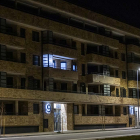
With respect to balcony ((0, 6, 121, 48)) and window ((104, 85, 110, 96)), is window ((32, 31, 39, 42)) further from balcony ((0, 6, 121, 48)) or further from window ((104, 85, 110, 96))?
window ((104, 85, 110, 96))

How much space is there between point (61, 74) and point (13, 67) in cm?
905

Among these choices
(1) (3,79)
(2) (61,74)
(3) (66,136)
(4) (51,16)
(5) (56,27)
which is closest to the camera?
(3) (66,136)

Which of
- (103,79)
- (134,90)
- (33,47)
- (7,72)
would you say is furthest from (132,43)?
(7,72)

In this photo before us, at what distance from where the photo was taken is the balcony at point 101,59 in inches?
2468

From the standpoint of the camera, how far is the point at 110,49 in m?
69.9

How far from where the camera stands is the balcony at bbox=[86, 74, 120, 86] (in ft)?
203

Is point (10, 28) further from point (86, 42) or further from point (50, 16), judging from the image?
point (86, 42)

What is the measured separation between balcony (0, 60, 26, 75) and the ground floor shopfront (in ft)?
13.9

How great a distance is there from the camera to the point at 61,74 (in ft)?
182

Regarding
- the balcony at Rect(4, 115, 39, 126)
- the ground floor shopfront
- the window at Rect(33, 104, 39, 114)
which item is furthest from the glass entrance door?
the balcony at Rect(4, 115, 39, 126)

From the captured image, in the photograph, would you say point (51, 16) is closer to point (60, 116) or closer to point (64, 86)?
point (64, 86)

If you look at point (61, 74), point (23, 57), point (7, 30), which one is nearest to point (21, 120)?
point (23, 57)

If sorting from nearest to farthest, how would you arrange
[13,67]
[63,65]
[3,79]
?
[3,79], [13,67], [63,65]

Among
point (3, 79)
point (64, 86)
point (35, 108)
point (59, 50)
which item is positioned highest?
point (59, 50)
